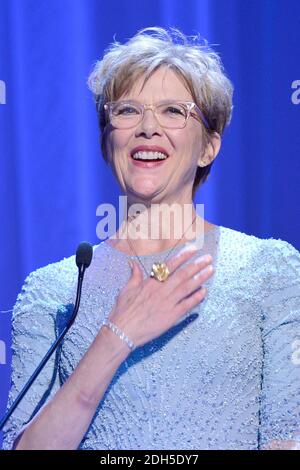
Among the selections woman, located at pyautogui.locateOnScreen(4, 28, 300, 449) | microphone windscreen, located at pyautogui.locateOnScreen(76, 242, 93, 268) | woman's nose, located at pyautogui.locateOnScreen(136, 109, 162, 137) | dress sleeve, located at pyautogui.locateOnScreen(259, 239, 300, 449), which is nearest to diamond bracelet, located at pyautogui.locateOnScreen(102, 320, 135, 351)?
woman, located at pyautogui.locateOnScreen(4, 28, 300, 449)

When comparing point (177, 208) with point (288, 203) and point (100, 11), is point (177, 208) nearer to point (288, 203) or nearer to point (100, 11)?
point (288, 203)

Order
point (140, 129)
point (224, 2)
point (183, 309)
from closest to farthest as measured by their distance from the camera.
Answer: point (183, 309) → point (140, 129) → point (224, 2)

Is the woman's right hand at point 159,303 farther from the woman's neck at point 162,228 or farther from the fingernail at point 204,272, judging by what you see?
the woman's neck at point 162,228

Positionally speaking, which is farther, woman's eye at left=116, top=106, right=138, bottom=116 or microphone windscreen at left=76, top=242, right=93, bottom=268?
woman's eye at left=116, top=106, right=138, bottom=116

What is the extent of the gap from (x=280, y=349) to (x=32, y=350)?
1.44ft

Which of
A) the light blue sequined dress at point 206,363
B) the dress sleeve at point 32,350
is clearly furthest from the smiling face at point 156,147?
Result: the dress sleeve at point 32,350

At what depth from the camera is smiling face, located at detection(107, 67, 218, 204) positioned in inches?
56.7

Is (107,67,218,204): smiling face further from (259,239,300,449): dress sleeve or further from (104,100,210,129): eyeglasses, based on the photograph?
(259,239,300,449): dress sleeve

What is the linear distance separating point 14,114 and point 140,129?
1.91ft

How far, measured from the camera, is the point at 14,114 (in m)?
1.93

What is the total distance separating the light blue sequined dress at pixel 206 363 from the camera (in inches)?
53.7

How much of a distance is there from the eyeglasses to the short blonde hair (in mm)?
27

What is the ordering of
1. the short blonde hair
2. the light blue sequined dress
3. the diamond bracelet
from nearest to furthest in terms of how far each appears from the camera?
the diamond bracelet, the light blue sequined dress, the short blonde hair

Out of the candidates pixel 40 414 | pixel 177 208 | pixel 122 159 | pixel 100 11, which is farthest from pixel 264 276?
pixel 100 11
